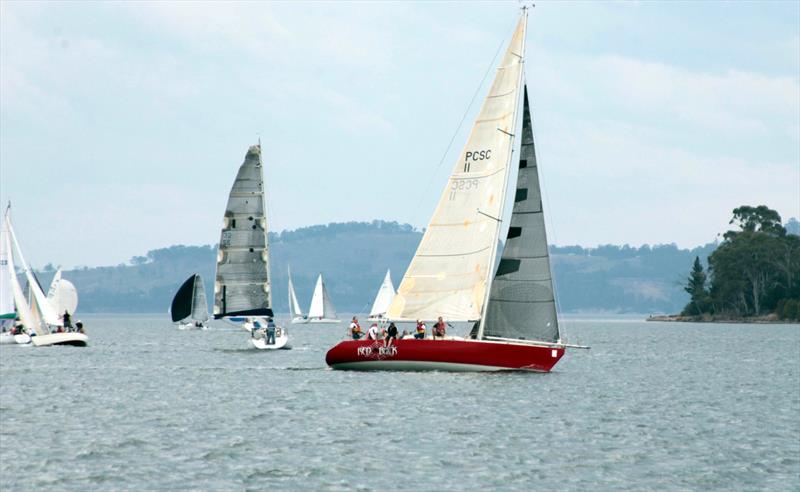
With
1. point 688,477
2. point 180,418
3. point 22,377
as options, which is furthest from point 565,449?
point 22,377

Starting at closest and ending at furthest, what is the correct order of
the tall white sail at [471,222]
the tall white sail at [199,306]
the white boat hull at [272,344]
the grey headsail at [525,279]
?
1. the grey headsail at [525,279]
2. the tall white sail at [471,222]
3. the white boat hull at [272,344]
4. the tall white sail at [199,306]

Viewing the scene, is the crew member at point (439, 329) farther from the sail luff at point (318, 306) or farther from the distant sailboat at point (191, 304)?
the sail luff at point (318, 306)

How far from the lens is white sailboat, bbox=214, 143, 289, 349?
87.1m

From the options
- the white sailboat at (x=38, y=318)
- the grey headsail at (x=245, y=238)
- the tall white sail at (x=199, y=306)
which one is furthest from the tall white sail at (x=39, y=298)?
the tall white sail at (x=199, y=306)

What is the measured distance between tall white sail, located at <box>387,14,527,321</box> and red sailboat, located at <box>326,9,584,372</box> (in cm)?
4

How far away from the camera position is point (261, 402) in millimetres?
43344

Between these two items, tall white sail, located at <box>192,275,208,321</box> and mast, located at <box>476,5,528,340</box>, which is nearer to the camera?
mast, located at <box>476,5,528,340</box>

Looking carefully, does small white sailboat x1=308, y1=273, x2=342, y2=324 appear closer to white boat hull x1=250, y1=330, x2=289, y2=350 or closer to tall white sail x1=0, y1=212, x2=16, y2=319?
tall white sail x1=0, y1=212, x2=16, y2=319

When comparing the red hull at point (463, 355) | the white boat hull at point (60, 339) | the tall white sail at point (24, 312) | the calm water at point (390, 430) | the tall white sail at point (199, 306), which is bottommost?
the calm water at point (390, 430)

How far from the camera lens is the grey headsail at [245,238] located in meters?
88.1

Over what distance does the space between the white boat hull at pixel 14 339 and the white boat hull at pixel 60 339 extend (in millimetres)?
1837

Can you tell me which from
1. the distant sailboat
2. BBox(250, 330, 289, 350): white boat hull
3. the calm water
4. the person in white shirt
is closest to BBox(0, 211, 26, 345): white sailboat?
BBox(250, 330, 289, 350): white boat hull

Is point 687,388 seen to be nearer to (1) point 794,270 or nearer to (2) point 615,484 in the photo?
(2) point 615,484

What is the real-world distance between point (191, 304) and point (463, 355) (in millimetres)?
89209
